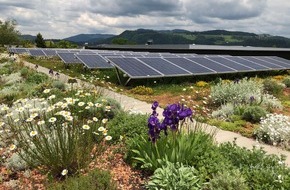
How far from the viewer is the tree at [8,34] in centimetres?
7200

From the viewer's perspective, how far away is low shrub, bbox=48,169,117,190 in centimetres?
443

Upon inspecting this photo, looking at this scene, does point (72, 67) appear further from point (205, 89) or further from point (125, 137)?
point (125, 137)

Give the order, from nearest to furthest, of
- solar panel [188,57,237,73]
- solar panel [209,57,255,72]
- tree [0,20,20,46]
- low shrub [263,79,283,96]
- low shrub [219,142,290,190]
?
low shrub [219,142,290,190] → low shrub [263,79,283,96] → solar panel [188,57,237,73] → solar panel [209,57,255,72] → tree [0,20,20,46]

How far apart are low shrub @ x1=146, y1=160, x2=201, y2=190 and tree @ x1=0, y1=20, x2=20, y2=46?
248ft

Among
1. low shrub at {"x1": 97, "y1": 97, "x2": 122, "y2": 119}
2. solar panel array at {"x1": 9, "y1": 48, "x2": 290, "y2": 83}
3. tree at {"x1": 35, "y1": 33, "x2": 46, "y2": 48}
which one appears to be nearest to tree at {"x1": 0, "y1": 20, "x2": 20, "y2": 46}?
tree at {"x1": 35, "y1": 33, "x2": 46, "y2": 48}

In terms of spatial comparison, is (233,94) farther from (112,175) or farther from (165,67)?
(112,175)

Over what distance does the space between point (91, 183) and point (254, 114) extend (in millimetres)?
6556

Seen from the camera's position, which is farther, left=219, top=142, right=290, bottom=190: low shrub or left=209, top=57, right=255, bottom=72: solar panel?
left=209, top=57, right=255, bottom=72: solar panel

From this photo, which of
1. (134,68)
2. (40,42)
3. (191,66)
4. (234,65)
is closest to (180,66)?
(191,66)

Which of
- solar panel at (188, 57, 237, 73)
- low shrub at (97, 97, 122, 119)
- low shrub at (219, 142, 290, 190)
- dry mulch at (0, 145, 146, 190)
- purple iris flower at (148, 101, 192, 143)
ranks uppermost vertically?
purple iris flower at (148, 101, 192, 143)

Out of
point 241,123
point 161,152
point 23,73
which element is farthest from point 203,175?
point 23,73

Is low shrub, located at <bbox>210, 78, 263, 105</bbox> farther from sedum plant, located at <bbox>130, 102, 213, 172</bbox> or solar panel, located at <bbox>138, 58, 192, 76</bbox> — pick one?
sedum plant, located at <bbox>130, 102, 213, 172</bbox>

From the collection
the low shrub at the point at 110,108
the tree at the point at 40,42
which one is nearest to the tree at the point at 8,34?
the tree at the point at 40,42

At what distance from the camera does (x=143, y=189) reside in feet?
16.7
